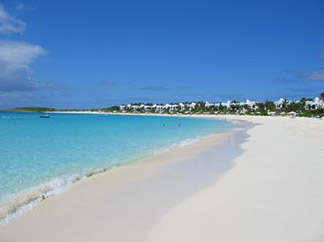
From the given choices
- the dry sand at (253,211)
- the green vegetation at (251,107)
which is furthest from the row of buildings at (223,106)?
the dry sand at (253,211)

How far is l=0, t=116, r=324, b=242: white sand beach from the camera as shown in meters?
4.81

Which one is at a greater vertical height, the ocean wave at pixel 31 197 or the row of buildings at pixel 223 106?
the row of buildings at pixel 223 106

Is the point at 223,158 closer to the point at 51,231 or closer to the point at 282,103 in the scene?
the point at 51,231

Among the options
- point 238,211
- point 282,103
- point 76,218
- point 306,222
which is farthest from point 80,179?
point 282,103

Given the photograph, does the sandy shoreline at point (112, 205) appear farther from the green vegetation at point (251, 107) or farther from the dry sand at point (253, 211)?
the green vegetation at point (251, 107)

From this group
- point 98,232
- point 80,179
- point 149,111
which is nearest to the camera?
point 98,232

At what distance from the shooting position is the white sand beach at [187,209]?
189 inches

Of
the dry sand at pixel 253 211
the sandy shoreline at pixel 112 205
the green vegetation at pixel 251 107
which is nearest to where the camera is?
the dry sand at pixel 253 211

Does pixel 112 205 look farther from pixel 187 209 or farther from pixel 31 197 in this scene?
pixel 31 197

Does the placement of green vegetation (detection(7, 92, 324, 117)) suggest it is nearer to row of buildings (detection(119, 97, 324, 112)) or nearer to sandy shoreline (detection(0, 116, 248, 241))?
row of buildings (detection(119, 97, 324, 112))

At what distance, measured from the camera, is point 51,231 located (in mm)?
5109

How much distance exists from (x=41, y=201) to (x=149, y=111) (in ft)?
599

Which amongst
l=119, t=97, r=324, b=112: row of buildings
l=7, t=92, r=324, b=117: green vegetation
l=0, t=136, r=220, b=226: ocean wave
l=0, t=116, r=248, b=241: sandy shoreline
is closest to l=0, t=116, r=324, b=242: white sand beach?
l=0, t=116, r=248, b=241: sandy shoreline

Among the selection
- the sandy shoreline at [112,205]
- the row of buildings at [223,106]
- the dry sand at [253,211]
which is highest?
the row of buildings at [223,106]
